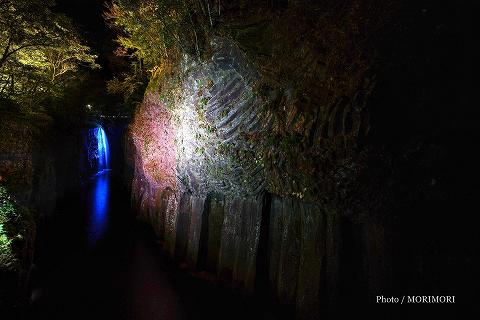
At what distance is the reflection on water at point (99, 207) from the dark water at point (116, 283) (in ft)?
0.30

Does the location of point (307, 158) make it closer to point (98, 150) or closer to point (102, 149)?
point (98, 150)

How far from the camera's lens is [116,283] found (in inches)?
351

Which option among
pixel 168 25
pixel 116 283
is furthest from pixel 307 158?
pixel 116 283

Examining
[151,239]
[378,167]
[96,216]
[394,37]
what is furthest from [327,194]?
[96,216]

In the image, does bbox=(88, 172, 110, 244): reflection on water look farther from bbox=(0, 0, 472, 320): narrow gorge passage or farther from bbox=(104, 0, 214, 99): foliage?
bbox=(104, 0, 214, 99): foliage

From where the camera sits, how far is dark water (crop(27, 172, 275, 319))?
7.48m

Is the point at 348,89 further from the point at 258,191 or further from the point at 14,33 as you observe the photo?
the point at 14,33

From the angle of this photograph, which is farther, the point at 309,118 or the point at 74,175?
the point at 74,175

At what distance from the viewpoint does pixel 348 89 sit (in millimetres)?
4996

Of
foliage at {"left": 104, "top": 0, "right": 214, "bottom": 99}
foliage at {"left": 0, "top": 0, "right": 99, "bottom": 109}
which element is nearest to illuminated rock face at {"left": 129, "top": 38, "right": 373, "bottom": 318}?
foliage at {"left": 104, "top": 0, "right": 214, "bottom": 99}

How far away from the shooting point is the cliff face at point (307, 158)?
4.77 m

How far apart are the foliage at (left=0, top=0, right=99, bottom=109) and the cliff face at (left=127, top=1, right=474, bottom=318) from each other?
5.51m

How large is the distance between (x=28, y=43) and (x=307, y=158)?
11.0m

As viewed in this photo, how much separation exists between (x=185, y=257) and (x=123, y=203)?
421 inches
